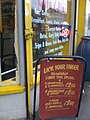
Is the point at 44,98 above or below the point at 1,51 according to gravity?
below

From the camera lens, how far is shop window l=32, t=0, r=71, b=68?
412cm

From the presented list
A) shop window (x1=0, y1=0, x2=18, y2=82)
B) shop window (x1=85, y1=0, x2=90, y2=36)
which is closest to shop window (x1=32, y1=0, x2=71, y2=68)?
shop window (x1=0, y1=0, x2=18, y2=82)

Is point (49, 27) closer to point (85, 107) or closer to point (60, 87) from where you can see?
point (85, 107)

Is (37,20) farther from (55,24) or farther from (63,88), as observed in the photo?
(63,88)

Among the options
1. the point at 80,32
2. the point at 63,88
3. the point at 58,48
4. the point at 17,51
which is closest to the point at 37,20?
the point at 17,51

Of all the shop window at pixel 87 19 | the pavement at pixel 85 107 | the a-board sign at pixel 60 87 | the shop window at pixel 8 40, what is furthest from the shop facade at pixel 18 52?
the shop window at pixel 87 19

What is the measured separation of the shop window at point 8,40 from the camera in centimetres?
360

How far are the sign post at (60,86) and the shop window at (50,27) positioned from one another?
112 cm

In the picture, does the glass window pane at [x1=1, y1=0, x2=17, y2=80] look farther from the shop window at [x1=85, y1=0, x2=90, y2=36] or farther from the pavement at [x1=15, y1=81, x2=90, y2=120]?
the shop window at [x1=85, y1=0, x2=90, y2=36]

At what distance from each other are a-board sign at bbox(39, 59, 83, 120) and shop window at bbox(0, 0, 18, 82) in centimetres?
92

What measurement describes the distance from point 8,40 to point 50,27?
3.91 ft

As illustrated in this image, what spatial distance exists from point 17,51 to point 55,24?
1523 millimetres

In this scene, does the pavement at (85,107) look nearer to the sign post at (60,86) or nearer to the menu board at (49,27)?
the sign post at (60,86)

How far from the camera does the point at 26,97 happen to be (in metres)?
3.70
